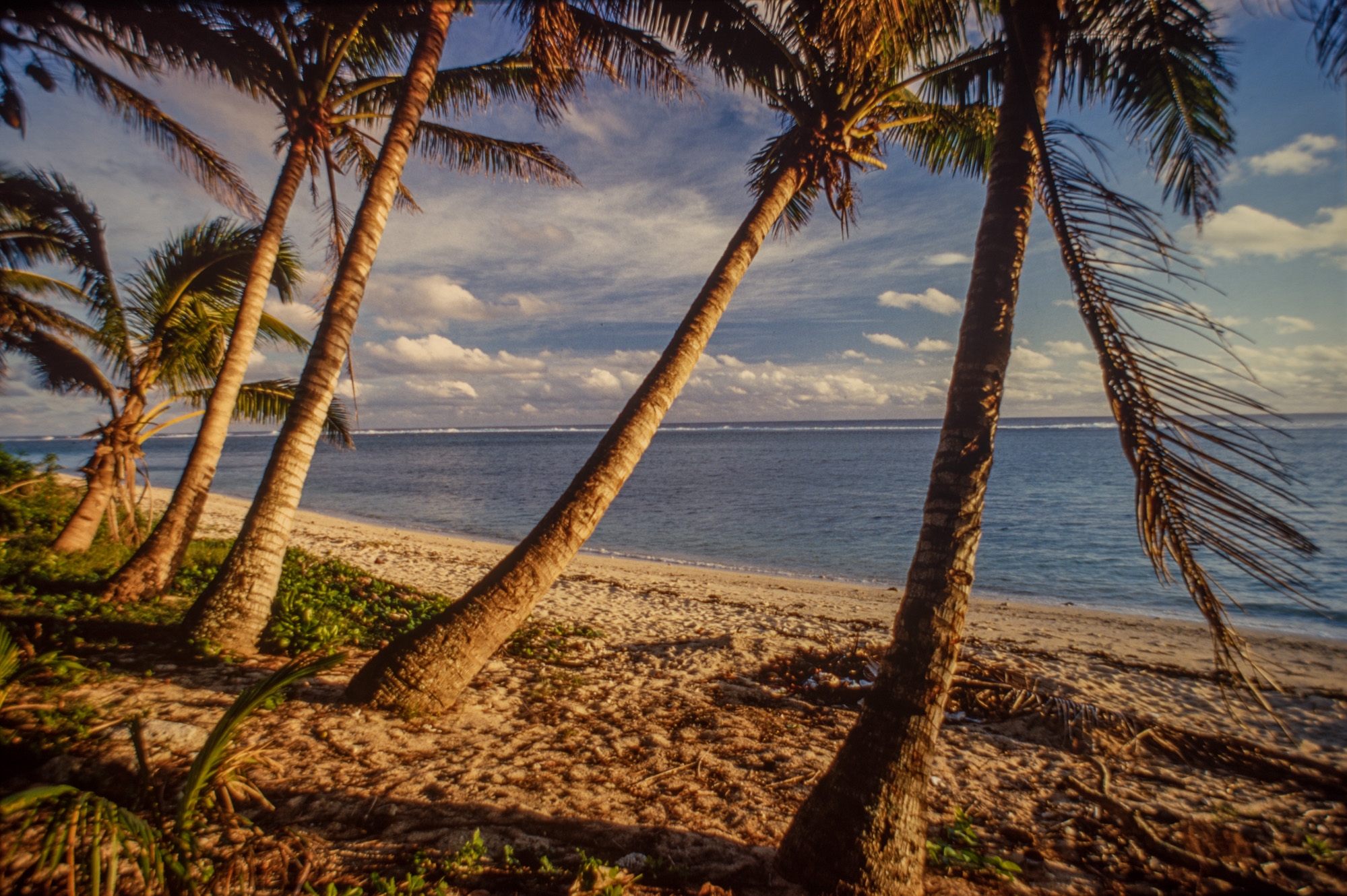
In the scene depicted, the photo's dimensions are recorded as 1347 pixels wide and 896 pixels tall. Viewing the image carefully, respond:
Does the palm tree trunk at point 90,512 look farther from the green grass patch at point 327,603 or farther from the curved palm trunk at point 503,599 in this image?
the curved palm trunk at point 503,599

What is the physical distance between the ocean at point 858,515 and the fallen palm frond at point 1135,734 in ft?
6.59

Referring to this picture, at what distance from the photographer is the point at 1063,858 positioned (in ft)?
10.4

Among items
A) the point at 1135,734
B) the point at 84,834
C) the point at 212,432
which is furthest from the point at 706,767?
the point at 212,432

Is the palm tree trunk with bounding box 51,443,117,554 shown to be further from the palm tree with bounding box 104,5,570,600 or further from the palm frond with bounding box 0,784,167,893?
the palm frond with bounding box 0,784,167,893

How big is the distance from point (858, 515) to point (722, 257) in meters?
21.6

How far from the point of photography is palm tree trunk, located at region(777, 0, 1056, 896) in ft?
8.54

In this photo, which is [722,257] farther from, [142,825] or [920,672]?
[142,825]

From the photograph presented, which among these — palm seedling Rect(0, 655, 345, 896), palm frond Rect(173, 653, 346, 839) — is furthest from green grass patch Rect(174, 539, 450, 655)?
palm frond Rect(173, 653, 346, 839)

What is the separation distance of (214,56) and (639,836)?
8.11 m

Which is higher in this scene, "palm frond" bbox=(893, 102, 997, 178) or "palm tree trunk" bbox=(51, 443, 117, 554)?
"palm frond" bbox=(893, 102, 997, 178)

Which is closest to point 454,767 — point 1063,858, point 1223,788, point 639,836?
point 639,836

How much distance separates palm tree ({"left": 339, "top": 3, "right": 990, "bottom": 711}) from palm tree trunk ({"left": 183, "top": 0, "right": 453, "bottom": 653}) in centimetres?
145

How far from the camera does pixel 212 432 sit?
5.70 meters

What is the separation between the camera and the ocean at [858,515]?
45.1 ft
